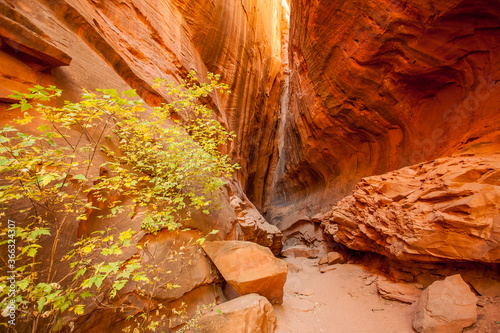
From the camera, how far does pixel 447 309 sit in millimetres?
4082

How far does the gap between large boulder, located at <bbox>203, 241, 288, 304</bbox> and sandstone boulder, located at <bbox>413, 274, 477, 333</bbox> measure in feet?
9.80

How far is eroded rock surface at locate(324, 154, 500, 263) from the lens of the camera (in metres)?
4.34

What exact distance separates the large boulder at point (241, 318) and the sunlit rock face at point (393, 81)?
7.82 m

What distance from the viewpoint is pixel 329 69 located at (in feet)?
35.6

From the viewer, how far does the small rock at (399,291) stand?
18.3 feet

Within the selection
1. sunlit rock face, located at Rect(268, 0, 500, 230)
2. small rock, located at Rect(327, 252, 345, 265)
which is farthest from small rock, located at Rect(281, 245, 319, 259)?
sunlit rock face, located at Rect(268, 0, 500, 230)

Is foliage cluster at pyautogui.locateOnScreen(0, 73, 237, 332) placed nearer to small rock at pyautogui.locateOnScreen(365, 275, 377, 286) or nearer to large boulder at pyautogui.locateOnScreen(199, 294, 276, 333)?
large boulder at pyautogui.locateOnScreen(199, 294, 276, 333)

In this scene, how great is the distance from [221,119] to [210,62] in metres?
3.88

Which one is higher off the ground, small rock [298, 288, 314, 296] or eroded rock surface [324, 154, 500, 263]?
eroded rock surface [324, 154, 500, 263]

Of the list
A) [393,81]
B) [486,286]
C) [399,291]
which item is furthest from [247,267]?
[393,81]

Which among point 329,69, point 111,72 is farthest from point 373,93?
point 111,72

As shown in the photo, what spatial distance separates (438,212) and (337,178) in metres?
9.79

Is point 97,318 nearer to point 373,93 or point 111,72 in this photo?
point 111,72

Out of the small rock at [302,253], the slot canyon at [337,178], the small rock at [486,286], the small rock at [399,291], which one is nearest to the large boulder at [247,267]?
the slot canyon at [337,178]
